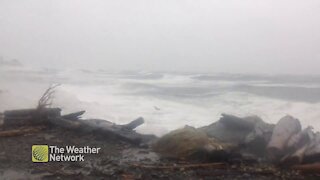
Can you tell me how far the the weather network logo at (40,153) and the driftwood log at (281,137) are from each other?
455 cm

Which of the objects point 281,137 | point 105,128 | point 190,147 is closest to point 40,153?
point 105,128

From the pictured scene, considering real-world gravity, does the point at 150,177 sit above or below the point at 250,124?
below

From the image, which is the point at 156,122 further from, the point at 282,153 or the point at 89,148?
the point at 282,153

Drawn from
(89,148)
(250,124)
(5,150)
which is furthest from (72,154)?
(250,124)

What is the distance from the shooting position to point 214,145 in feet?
23.5

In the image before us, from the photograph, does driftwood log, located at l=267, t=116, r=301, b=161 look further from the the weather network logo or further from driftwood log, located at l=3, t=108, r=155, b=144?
the the weather network logo

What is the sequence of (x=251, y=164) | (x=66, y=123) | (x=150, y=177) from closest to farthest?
(x=150, y=177) → (x=251, y=164) → (x=66, y=123)

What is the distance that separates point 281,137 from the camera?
7.43 meters

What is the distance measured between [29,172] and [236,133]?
4907mm

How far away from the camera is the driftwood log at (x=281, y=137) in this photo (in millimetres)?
7121

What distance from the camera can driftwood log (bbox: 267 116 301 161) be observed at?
7.12 meters

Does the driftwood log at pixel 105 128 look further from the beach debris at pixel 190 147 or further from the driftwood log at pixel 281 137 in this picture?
the driftwood log at pixel 281 137

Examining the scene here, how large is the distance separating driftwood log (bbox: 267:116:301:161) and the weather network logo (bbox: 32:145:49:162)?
455cm

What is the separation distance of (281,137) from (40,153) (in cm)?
513
